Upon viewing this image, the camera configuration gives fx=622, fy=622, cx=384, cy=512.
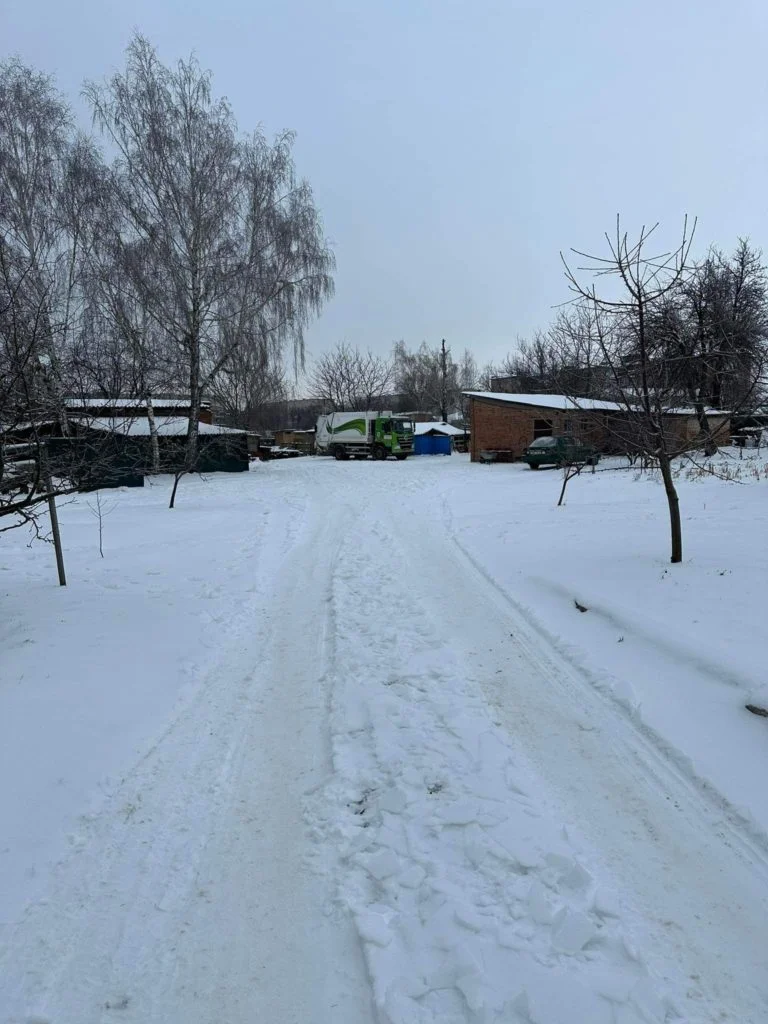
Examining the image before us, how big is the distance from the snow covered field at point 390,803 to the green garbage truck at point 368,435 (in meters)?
29.3

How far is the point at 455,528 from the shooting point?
486 inches

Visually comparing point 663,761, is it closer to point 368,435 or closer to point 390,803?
point 390,803

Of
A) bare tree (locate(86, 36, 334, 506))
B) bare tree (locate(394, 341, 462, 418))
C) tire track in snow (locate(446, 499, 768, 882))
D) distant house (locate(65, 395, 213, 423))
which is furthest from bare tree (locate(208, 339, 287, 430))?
bare tree (locate(394, 341, 462, 418))

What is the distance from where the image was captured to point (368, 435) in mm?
36781

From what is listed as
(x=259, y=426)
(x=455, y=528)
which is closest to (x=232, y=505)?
(x=455, y=528)

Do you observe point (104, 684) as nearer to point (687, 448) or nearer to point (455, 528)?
point (687, 448)

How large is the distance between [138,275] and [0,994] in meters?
24.9

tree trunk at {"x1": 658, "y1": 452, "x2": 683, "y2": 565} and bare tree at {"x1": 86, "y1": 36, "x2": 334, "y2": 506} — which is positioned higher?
bare tree at {"x1": 86, "y1": 36, "x2": 334, "y2": 506}

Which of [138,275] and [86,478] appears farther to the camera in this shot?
[138,275]

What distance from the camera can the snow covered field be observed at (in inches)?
90.1

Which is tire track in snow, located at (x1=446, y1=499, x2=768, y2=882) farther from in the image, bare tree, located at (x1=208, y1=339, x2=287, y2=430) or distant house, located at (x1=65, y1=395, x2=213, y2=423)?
bare tree, located at (x1=208, y1=339, x2=287, y2=430)

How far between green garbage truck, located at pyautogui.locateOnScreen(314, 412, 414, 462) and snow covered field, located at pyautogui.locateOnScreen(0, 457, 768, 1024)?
1155 inches

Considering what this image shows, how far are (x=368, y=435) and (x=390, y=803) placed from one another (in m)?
34.0

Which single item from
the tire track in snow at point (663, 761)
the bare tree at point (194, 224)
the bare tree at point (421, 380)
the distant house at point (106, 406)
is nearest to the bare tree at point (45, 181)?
the bare tree at point (194, 224)
